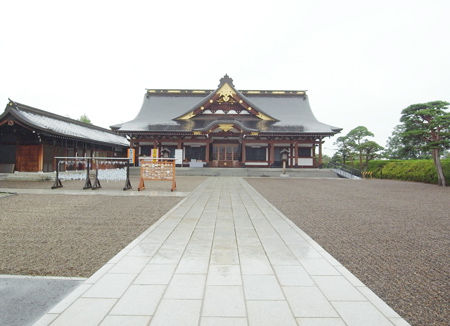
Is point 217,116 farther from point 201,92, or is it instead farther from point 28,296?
point 28,296

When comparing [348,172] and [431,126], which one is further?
[348,172]

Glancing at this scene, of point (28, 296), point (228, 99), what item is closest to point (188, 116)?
point (228, 99)

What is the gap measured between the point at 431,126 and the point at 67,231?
64.9 ft

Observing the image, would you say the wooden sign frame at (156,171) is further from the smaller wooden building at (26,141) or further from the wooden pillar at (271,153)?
the wooden pillar at (271,153)

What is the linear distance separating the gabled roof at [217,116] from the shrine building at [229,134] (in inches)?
3.8

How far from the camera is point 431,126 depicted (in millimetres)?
15492

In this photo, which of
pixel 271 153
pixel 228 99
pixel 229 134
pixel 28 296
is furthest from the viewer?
pixel 228 99

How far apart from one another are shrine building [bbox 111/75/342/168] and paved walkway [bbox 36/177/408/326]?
19799 mm

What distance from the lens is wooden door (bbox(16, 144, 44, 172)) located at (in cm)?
1695

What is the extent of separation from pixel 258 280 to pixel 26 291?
242 centimetres

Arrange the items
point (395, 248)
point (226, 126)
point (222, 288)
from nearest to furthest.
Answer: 1. point (222, 288)
2. point (395, 248)
3. point (226, 126)

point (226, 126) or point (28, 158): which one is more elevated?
point (226, 126)

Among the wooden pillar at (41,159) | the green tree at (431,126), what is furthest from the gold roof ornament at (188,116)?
the green tree at (431,126)

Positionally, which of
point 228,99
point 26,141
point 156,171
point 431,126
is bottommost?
point 156,171
